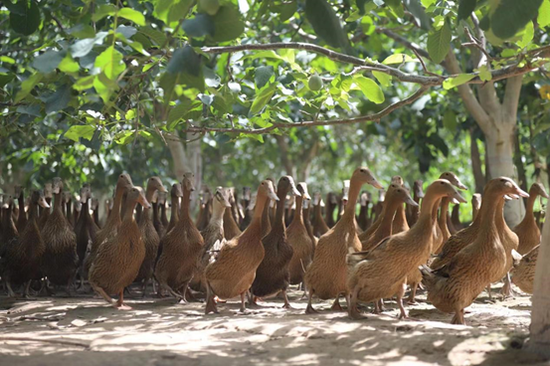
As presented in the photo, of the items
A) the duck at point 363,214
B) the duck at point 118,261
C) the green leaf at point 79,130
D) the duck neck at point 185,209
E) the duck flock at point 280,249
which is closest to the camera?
the green leaf at point 79,130

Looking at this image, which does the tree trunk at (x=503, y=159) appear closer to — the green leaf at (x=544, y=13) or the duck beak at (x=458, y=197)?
the duck beak at (x=458, y=197)

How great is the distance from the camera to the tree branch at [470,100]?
32.8 feet

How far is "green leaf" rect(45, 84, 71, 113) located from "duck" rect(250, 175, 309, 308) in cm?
311

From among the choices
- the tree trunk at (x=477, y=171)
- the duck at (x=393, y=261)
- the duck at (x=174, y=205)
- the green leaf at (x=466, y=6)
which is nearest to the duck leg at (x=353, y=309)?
the duck at (x=393, y=261)

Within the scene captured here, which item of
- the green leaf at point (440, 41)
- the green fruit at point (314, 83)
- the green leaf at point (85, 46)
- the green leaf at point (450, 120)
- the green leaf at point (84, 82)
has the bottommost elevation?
the green leaf at point (84, 82)

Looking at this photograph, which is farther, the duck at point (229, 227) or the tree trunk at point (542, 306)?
the duck at point (229, 227)

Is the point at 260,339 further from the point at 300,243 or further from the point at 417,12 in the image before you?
the point at 300,243

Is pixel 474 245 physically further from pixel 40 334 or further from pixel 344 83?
pixel 40 334

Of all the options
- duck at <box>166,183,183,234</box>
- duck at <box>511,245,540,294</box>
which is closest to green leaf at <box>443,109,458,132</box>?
duck at <box>511,245,540,294</box>

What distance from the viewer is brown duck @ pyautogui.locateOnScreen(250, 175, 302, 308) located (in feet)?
26.0

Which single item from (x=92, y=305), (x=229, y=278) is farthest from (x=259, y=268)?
(x=92, y=305)

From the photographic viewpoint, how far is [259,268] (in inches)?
314

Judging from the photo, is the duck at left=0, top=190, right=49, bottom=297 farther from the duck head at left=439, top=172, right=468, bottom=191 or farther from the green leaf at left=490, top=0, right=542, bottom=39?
the green leaf at left=490, top=0, right=542, bottom=39

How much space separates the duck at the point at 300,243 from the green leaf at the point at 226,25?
15.1 ft
